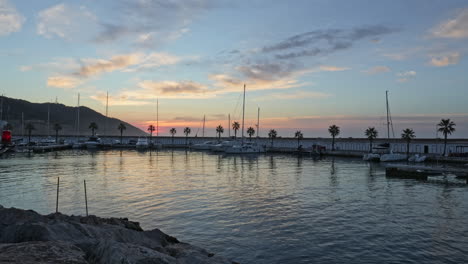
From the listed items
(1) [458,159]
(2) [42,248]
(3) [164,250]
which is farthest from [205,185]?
(1) [458,159]

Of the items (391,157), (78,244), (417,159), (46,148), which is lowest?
(46,148)

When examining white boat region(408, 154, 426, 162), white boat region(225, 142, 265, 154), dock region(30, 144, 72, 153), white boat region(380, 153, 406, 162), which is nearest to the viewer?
white boat region(408, 154, 426, 162)

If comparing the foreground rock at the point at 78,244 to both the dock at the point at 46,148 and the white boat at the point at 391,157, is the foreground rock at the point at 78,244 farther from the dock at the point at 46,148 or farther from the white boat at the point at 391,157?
the dock at the point at 46,148

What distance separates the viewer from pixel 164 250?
12672mm

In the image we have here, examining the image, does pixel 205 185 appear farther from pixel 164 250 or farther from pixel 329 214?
pixel 164 250

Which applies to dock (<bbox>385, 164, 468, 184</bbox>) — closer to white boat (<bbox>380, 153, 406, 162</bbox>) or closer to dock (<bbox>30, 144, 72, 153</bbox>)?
white boat (<bbox>380, 153, 406, 162</bbox>)

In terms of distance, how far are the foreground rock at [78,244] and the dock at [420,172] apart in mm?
44217

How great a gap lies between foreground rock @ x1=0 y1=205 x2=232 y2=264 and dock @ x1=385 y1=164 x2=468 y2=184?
1741 inches

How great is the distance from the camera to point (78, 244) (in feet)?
33.5

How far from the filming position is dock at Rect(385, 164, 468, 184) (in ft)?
152

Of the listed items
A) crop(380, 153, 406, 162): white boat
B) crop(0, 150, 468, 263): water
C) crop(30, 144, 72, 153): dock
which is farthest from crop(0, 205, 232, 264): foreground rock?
crop(30, 144, 72, 153): dock

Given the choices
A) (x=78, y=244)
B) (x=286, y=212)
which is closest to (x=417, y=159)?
(x=286, y=212)

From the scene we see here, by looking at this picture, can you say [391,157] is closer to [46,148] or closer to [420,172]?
[420,172]

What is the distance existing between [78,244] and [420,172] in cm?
5048
